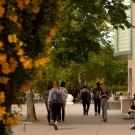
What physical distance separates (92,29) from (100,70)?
38387 mm

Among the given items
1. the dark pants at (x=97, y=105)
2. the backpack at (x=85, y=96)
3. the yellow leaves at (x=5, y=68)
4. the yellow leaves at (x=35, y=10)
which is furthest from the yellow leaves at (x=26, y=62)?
the backpack at (x=85, y=96)

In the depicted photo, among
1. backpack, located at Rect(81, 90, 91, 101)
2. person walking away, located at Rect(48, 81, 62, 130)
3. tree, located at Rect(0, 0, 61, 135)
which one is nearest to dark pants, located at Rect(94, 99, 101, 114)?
backpack, located at Rect(81, 90, 91, 101)

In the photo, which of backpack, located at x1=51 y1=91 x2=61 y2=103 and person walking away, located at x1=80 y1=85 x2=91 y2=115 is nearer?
backpack, located at x1=51 y1=91 x2=61 y2=103

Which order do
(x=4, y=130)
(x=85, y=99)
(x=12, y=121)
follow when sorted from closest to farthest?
(x=12, y=121), (x=4, y=130), (x=85, y=99)

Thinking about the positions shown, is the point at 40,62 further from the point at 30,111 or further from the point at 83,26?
the point at 30,111

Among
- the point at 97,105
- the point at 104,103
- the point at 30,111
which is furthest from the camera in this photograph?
the point at 97,105

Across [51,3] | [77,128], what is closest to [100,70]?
[77,128]

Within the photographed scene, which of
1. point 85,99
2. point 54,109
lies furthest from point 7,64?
point 85,99

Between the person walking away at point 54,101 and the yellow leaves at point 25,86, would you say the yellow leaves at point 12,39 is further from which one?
the person walking away at point 54,101

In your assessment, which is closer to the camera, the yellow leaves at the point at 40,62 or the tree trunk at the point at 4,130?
the yellow leaves at the point at 40,62

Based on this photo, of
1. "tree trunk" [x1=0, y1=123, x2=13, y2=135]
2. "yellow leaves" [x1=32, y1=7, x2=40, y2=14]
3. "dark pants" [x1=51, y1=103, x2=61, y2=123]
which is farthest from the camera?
"dark pants" [x1=51, y1=103, x2=61, y2=123]

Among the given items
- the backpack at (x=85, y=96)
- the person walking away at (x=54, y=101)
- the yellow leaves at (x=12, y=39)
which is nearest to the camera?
the yellow leaves at (x=12, y=39)

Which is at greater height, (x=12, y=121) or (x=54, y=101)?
(x=54, y=101)

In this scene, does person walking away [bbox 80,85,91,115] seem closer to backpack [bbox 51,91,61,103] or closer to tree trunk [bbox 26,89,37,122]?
tree trunk [bbox 26,89,37,122]
